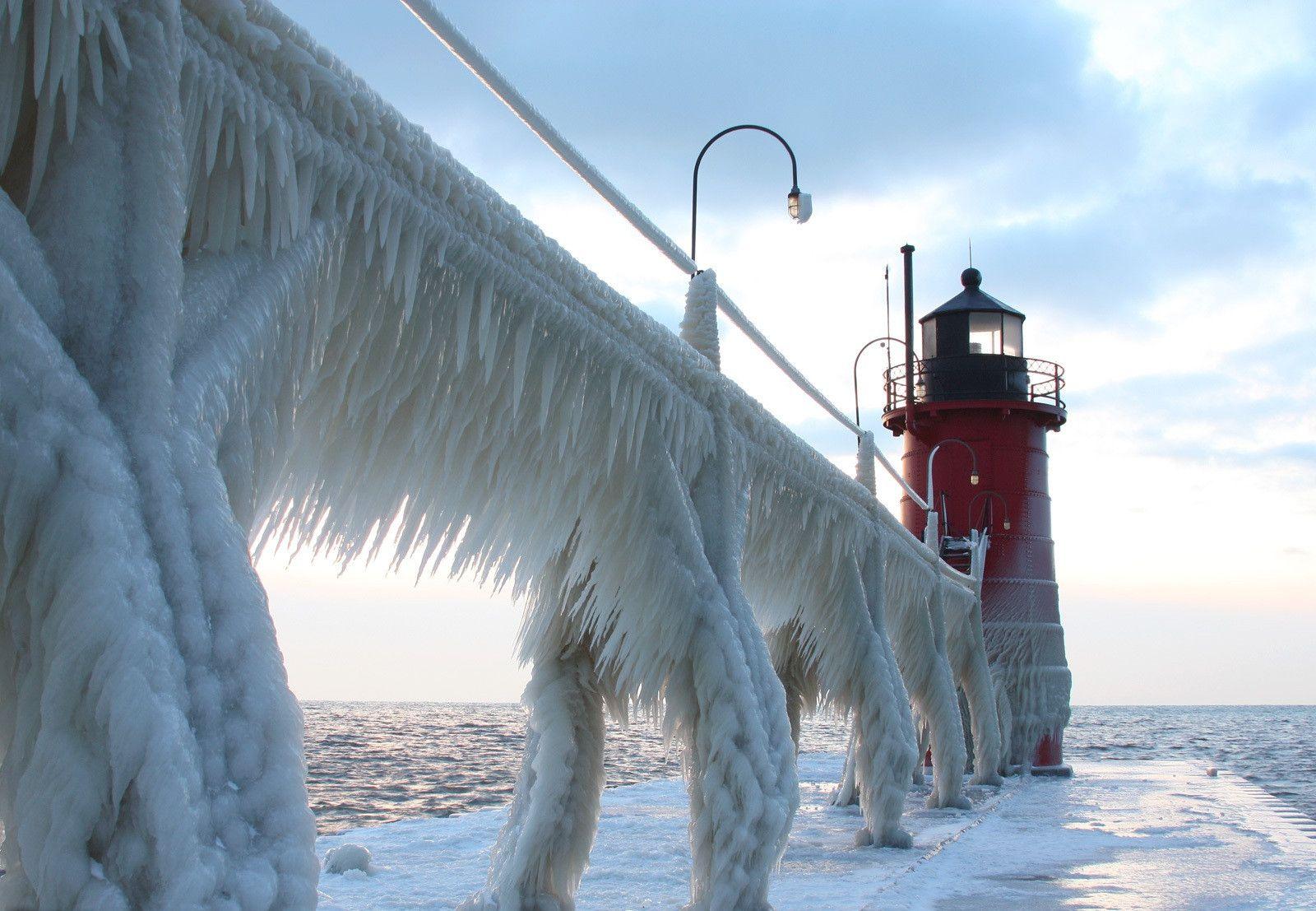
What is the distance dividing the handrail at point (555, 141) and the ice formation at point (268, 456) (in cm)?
48

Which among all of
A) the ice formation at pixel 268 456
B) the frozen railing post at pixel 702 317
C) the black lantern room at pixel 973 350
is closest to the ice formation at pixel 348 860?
the ice formation at pixel 268 456

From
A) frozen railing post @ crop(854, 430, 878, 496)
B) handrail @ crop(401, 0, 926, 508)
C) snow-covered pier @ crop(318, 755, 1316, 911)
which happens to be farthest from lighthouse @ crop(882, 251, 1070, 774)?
handrail @ crop(401, 0, 926, 508)

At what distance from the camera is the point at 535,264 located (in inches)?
132

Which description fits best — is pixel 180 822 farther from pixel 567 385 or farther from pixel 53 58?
pixel 567 385

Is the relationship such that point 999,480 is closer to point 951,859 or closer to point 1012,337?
point 1012,337

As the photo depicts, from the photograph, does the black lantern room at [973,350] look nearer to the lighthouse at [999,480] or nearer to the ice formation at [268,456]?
the lighthouse at [999,480]

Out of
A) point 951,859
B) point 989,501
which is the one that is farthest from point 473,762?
point 951,859

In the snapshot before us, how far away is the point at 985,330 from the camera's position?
18938 millimetres

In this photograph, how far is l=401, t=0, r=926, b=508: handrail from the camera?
3.17 m

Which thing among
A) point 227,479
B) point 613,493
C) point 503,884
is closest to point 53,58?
point 227,479

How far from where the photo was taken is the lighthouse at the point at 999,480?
634 inches

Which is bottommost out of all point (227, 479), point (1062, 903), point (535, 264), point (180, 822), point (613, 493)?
point (1062, 903)

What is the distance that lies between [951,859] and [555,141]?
18.8 ft

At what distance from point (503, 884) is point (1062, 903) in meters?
3.10
